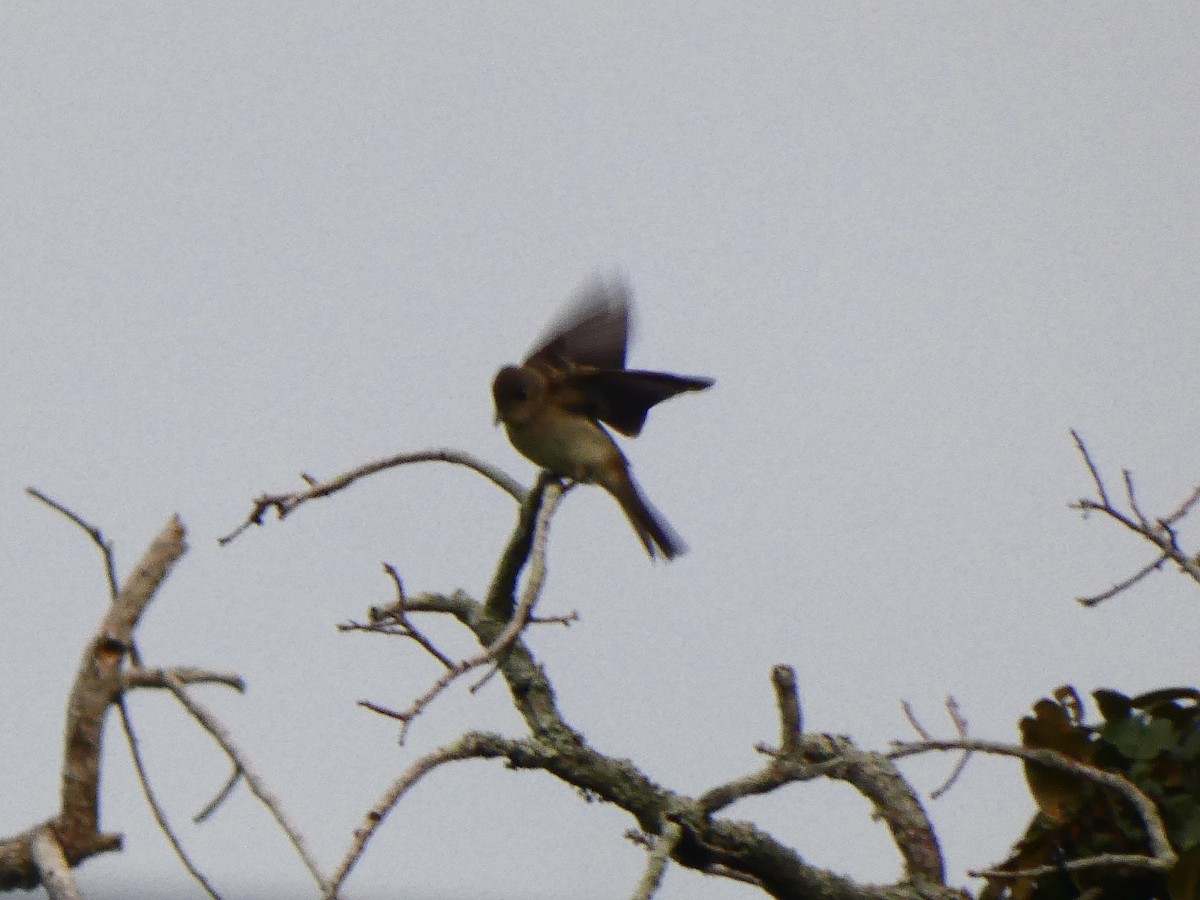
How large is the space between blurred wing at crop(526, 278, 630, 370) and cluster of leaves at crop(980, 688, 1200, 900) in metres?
2.01

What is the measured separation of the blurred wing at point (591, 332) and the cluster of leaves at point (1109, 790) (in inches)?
79.1

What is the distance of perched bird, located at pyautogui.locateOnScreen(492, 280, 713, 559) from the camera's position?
477 centimetres

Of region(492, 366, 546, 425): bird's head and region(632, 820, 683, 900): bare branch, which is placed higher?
region(492, 366, 546, 425): bird's head

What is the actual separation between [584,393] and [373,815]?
241 centimetres

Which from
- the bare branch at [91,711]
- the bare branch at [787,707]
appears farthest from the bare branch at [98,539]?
the bare branch at [787,707]

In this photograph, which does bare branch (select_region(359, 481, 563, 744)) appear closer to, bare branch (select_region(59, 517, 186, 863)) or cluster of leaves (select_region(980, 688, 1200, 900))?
bare branch (select_region(59, 517, 186, 863))

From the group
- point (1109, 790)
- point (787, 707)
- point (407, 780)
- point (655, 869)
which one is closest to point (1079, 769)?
point (1109, 790)

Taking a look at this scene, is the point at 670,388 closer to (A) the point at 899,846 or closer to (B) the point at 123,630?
(A) the point at 899,846

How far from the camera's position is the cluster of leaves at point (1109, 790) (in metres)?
3.62

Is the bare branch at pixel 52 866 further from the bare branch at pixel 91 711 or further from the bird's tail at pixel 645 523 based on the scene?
the bird's tail at pixel 645 523

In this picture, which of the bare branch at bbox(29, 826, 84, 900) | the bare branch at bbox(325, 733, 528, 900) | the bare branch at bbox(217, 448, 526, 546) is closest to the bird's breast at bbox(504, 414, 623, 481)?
the bare branch at bbox(217, 448, 526, 546)

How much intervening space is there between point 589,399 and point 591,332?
33cm

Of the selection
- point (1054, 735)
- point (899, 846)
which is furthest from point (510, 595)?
point (1054, 735)

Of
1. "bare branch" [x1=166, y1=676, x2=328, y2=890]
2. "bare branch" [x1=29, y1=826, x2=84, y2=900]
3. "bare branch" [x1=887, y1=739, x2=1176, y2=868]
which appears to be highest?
"bare branch" [x1=887, y1=739, x2=1176, y2=868]
